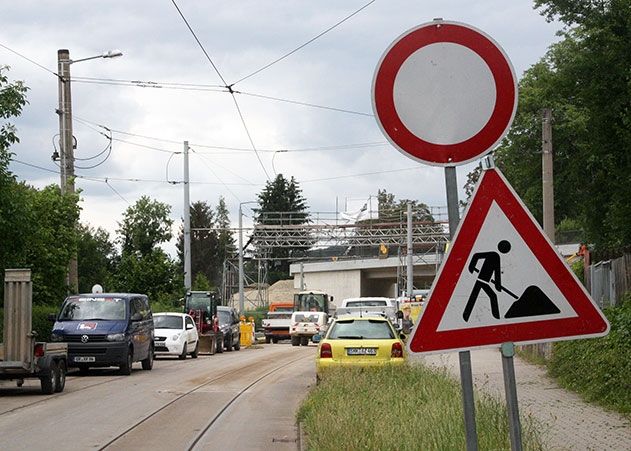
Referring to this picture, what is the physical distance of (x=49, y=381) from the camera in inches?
811

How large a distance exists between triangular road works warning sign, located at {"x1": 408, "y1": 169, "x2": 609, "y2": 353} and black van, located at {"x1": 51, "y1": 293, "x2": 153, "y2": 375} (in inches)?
892

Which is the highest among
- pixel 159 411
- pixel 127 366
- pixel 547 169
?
pixel 547 169

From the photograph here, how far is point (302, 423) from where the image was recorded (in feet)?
47.5

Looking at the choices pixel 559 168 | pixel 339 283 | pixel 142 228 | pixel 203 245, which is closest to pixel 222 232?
pixel 203 245

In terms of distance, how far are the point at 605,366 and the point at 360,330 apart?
506cm

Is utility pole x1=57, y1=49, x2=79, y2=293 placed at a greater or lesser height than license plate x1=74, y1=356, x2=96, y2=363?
greater

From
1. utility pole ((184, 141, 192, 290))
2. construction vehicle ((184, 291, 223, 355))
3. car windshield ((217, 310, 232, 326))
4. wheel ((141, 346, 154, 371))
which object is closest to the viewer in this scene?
wheel ((141, 346, 154, 371))

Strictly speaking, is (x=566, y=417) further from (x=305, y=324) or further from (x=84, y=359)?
(x=305, y=324)

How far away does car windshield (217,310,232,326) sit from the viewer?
46.9 meters

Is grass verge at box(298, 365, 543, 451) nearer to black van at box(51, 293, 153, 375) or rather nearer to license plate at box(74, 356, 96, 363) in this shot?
black van at box(51, 293, 153, 375)

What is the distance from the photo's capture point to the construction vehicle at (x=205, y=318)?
4334cm

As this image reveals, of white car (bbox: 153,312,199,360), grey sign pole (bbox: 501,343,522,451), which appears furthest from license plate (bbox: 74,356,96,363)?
grey sign pole (bbox: 501,343,522,451)

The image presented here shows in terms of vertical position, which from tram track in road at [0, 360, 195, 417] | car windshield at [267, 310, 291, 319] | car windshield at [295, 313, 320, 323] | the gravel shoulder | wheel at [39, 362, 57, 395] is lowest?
the gravel shoulder

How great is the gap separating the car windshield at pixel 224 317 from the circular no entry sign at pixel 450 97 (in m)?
42.1
